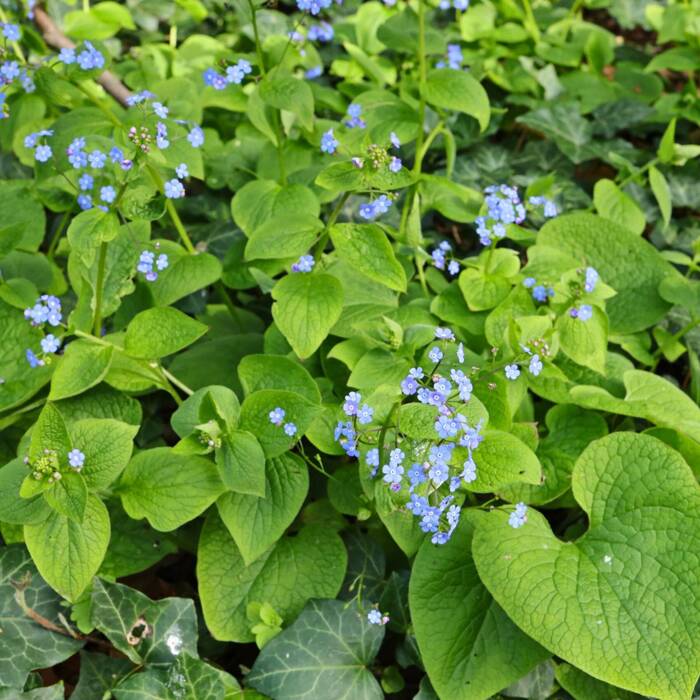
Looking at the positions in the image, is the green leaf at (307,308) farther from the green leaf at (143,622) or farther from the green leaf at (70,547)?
the green leaf at (143,622)

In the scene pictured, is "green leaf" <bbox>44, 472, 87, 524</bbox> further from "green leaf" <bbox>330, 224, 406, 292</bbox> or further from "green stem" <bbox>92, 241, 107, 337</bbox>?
"green leaf" <bbox>330, 224, 406, 292</bbox>

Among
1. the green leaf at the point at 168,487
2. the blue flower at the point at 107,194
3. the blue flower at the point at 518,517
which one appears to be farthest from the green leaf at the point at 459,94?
the green leaf at the point at 168,487

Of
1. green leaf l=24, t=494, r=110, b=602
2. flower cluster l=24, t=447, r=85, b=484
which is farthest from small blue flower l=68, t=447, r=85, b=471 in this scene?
green leaf l=24, t=494, r=110, b=602

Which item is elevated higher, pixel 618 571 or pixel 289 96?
pixel 289 96

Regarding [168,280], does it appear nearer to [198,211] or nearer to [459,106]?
[198,211]

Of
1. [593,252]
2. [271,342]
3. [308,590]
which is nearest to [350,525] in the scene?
[308,590]

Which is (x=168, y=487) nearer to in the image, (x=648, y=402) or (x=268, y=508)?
(x=268, y=508)

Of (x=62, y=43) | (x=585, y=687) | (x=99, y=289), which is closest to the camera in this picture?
(x=585, y=687)

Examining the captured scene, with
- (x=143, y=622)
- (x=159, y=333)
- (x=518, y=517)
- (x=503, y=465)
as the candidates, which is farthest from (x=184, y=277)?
(x=518, y=517)
